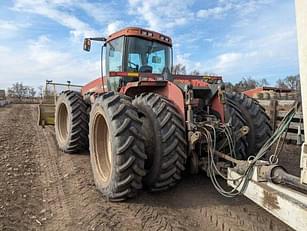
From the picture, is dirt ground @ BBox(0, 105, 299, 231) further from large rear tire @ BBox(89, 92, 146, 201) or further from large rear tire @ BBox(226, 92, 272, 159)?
large rear tire @ BBox(226, 92, 272, 159)

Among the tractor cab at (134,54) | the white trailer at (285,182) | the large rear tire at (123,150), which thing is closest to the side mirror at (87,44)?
the tractor cab at (134,54)

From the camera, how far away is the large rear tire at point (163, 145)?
4.16 meters

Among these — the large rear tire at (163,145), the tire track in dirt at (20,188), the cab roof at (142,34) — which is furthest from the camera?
the cab roof at (142,34)

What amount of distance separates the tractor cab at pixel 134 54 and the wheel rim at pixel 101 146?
3.62 ft

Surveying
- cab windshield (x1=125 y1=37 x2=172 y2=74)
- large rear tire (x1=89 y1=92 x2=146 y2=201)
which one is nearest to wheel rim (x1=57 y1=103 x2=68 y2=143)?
cab windshield (x1=125 y1=37 x2=172 y2=74)

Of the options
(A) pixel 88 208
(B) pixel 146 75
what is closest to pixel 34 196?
(A) pixel 88 208

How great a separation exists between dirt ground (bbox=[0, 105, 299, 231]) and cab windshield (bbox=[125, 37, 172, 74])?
2.20m

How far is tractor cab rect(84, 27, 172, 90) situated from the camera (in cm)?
607

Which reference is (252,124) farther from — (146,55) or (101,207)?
(101,207)

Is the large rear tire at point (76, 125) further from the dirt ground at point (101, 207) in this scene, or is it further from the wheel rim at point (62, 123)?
the dirt ground at point (101, 207)

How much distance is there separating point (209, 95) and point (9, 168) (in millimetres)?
3796

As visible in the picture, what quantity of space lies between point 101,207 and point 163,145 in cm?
112

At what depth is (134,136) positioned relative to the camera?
4.00m

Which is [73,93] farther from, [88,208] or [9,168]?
[88,208]
